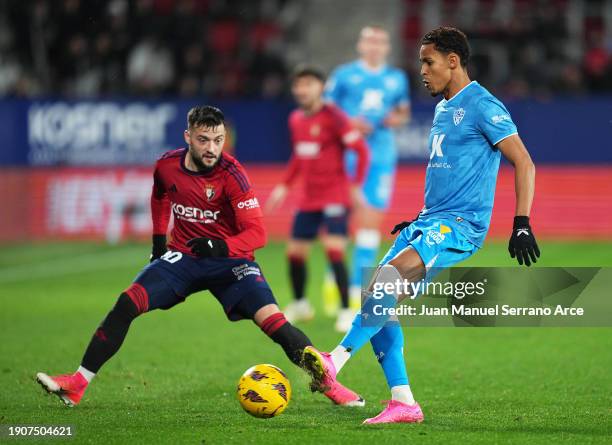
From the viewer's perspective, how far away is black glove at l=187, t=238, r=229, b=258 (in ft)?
22.8

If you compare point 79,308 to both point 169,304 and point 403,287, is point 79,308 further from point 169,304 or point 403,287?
point 403,287

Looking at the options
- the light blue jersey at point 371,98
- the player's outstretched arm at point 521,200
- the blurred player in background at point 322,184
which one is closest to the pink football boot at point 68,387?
the player's outstretched arm at point 521,200

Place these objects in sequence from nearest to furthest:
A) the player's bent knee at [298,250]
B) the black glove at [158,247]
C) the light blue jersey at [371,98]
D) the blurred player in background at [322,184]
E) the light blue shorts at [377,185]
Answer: the black glove at [158,247] → the blurred player in background at [322,184] → the player's bent knee at [298,250] → the light blue shorts at [377,185] → the light blue jersey at [371,98]

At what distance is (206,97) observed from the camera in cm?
1994

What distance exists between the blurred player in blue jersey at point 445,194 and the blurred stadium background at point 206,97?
12.9m

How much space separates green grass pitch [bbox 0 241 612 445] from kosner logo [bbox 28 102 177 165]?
19.1ft

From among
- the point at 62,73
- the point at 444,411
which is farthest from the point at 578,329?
the point at 62,73

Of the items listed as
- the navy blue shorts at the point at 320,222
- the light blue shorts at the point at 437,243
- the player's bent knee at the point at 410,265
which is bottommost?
the navy blue shorts at the point at 320,222

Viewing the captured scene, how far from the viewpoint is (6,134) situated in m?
19.5

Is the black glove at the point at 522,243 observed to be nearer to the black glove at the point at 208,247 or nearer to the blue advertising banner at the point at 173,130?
the black glove at the point at 208,247

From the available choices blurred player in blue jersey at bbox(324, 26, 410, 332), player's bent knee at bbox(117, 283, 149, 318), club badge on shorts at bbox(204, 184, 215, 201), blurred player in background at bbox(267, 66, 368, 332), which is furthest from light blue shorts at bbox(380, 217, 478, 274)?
blurred player in blue jersey at bbox(324, 26, 410, 332)

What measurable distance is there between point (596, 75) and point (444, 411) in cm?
1430

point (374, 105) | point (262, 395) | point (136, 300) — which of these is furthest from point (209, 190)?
point (374, 105)

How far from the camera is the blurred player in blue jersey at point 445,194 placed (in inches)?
255
